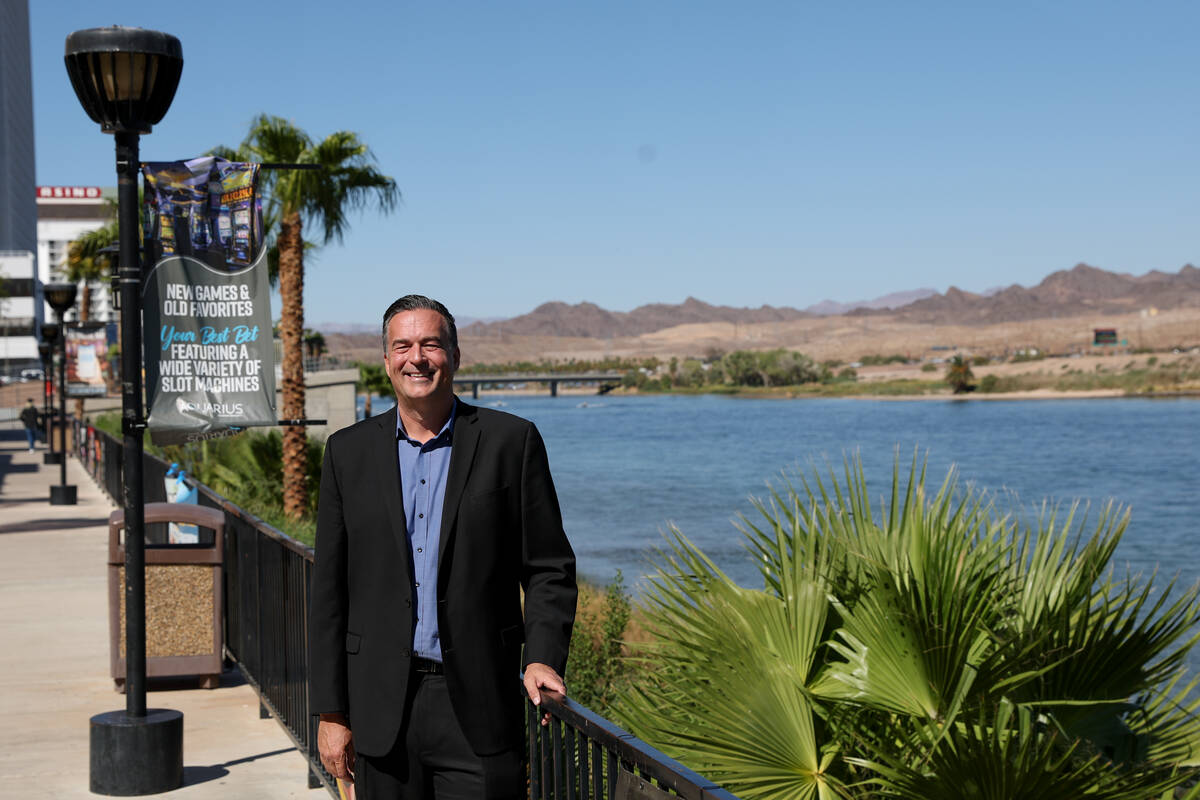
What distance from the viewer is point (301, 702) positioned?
259 inches

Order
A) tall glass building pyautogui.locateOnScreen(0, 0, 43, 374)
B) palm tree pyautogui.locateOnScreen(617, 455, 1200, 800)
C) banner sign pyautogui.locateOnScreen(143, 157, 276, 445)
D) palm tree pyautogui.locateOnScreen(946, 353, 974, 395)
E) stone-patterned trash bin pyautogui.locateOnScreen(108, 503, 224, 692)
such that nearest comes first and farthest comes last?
palm tree pyautogui.locateOnScreen(617, 455, 1200, 800)
banner sign pyautogui.locateOnScreen(143, 157, 276, 445)
stone-patterned trash bin pyautogui.locateOnScreen(108, 503, 224, 692)
tall glass building pyautogui.locateOnScreen(0, 0, 43, 374)
palm tree pyautogui.locateOnScreen(946, 353, 974, 395)

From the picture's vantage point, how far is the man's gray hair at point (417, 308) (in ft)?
11.1

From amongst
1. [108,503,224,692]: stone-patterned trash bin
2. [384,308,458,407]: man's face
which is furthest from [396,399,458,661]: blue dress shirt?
[108,503,224,692]: stone-patterned trash bin

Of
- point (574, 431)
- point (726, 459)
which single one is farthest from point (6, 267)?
point (726, 459)

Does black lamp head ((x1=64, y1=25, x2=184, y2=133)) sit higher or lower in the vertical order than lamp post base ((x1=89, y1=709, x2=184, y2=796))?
higher

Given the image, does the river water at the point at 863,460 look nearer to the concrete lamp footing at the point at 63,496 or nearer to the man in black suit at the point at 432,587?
the man in black suit at the point at 432,587

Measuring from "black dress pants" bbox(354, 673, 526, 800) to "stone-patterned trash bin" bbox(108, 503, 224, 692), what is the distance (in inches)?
220

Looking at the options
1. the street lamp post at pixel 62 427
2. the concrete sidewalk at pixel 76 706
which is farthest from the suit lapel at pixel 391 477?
the street lamp post at pixel 62 427

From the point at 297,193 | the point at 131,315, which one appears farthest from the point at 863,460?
the point at 131,315

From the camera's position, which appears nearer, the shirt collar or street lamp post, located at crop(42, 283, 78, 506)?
the shirt collar

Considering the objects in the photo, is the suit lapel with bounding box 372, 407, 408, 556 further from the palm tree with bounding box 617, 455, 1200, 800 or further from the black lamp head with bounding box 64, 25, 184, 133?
the black lamp head with bounding box 64, 25, 184, 133

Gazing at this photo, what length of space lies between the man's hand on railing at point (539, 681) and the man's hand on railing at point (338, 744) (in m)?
0.48

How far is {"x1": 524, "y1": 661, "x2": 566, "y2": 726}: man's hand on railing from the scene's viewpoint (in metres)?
3.26

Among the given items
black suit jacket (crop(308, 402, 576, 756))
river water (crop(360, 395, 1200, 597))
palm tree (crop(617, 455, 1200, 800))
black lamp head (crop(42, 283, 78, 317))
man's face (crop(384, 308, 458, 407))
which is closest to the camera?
black suit jacket (crop(308, 402, 576, 756))
